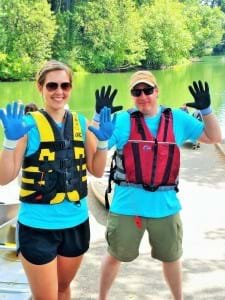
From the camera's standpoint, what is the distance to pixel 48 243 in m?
2.15

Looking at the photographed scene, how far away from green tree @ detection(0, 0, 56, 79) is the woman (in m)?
30.7

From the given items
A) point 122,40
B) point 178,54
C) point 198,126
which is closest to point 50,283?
point 198,126

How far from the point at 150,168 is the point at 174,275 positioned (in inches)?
25.6

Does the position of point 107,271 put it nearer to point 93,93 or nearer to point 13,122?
point 13,122

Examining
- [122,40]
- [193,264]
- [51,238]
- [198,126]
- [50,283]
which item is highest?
[122,40]

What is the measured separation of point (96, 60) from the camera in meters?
40.6

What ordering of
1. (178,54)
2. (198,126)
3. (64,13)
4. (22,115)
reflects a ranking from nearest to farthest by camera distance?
(22,115) < (198,126) < (64,13) < (178,54)

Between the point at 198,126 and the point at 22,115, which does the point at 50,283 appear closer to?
the point at 22,115

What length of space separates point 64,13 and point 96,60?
180 inches

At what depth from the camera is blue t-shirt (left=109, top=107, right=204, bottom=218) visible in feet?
8.59

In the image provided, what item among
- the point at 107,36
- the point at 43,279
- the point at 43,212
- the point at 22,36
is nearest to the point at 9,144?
the point at 43,212

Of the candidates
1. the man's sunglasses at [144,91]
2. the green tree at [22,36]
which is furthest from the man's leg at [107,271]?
the green tree at [22,36]

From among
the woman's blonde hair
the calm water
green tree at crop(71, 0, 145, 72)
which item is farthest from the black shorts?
green tree at crop(71, 0, 145, 72)

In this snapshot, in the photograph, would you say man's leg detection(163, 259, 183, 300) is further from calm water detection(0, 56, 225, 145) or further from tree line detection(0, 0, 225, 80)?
tree line detection(0, 0, 225, 80)
